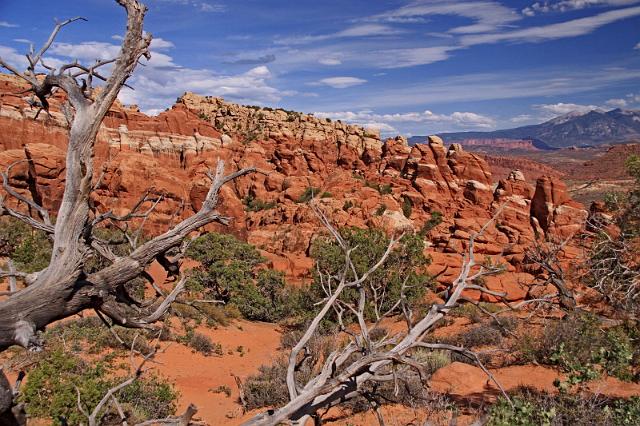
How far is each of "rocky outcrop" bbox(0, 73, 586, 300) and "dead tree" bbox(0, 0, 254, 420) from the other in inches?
927

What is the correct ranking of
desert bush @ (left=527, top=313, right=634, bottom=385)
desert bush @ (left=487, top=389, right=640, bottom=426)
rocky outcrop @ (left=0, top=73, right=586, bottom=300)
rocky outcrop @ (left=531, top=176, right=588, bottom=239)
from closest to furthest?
desert bush @ (left=487, top=389, right=640, bottom=426)
desert bush @ (left=527, top=313, right=634, bottom=385)
rocky outcrop @ (left=0, top=73, right=586, bottom=300)
rocky outcrop @ (left=531, top=176, right=588, bottom=239)

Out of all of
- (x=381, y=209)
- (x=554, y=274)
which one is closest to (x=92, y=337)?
(x=554, y=274)

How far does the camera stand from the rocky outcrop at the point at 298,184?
103 feet

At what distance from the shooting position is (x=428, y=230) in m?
36.6

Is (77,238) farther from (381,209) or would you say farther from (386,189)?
(386,189)

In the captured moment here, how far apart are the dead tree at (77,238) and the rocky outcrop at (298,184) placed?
2356 cm

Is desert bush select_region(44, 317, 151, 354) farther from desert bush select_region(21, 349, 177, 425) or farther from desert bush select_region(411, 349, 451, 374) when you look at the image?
desert bush select_region(411, 349, 451, 374)

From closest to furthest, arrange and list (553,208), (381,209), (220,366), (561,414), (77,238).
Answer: (77,238) < (561,414) < (220,366) < (553,208) < (381,209)

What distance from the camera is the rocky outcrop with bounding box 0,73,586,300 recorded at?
3133 centimetres

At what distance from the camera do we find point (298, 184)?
43.3 meters

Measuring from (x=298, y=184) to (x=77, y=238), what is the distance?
→ 4030 centimetres

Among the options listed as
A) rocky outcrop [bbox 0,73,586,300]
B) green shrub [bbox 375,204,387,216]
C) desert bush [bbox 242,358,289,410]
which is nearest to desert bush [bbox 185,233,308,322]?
rocky outcrop [bbox 0,73,586,300]

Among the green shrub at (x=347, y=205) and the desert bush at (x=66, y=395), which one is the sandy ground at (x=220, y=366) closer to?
the desert bush at (x=66, y=395)

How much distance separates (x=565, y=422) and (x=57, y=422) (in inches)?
254
